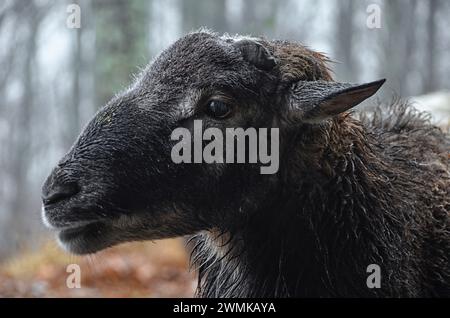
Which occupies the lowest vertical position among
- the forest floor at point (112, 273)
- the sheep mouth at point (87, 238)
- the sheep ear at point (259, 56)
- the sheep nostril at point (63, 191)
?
the forest floor at point (112, 273)

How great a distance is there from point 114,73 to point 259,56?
11.2 metres

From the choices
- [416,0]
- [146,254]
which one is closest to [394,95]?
[146,254]

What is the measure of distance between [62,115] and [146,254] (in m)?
15.0

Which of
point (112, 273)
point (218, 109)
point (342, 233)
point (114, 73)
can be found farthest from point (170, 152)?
point (114, 73)

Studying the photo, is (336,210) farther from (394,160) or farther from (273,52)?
(273,52)

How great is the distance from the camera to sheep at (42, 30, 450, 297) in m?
3.90

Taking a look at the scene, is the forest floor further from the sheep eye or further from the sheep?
the sheep eye

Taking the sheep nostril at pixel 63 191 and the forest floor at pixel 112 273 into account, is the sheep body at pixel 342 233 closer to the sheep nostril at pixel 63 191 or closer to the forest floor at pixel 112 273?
the sheep nostril at pixel 63 191

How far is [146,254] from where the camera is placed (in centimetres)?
1362

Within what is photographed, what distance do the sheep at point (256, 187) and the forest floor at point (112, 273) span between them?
365 cm

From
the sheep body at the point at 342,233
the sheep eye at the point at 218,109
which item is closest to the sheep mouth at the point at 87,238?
the sheep body at the point at 342,233

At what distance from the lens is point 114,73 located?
14875 millimetres

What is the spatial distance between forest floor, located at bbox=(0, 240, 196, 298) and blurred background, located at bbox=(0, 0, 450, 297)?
29 mm

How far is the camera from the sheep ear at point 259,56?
4137 millimetres
